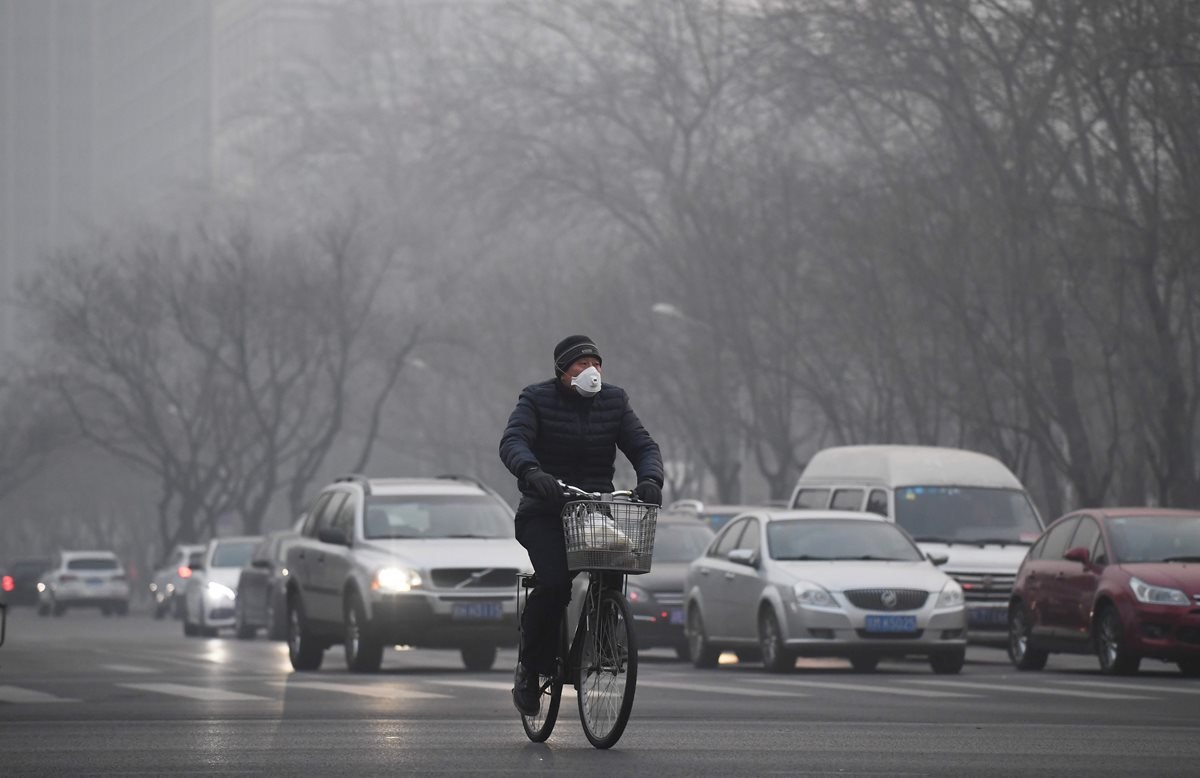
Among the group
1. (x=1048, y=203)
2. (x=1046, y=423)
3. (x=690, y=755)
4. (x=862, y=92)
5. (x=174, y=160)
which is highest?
(x=174, y=160)

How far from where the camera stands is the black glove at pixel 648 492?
11086mm

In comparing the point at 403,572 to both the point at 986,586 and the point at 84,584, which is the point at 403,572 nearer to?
the point at 986,586

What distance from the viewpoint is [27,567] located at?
264 feet

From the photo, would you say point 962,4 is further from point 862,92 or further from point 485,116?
point 485,116

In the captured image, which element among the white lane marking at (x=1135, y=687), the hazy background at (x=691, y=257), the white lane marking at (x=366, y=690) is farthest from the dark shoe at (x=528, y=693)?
the hazy background at (x=691, y=257)

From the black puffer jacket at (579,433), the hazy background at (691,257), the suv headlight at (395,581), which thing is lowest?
the suv headlight at (395,581)

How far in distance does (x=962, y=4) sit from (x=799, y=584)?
17.7 meters

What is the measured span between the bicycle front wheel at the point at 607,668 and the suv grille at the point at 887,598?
1015 cm

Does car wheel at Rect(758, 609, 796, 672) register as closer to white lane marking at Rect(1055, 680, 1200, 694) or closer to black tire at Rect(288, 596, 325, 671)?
white lane marking at Rect(1055, 680, 1200, 694)

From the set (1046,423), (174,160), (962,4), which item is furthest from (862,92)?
(174,160)

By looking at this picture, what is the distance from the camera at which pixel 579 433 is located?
1156 cm

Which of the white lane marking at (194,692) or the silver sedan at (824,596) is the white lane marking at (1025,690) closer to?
the silver sedan at (824,596)

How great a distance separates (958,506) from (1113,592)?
6.11 metres

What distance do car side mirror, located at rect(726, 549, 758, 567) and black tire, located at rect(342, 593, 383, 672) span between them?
333 cm
